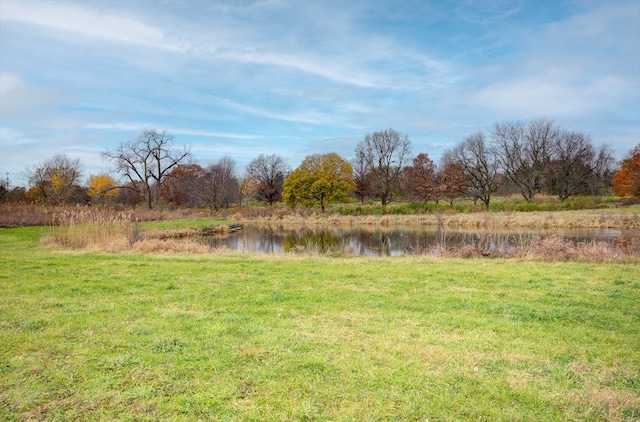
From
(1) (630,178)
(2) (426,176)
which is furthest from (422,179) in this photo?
(1) (630,178)

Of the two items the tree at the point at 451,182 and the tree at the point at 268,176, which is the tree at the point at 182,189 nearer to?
the tree at the point at 268,176

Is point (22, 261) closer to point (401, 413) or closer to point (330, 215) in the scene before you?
point (401, 413)

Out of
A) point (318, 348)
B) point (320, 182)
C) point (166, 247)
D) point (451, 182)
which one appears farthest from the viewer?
point (451, 182)

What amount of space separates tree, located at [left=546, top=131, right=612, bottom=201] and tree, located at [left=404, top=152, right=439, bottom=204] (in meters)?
14.2

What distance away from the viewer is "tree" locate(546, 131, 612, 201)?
48375mm

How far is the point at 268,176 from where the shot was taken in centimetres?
6128

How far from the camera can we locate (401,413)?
3.23 m

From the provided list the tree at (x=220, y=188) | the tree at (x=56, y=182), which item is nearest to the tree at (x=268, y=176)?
the tree at (x=220, y=188)

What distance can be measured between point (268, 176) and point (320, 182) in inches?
684

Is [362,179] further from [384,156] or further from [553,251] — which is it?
[553,251]

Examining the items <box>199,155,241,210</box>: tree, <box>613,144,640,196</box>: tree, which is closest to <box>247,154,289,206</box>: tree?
<box>199,155,241,210</box>: tree

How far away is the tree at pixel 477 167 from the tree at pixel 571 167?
296 inches

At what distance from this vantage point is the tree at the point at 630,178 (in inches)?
1650

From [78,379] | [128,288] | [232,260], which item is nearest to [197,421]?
[78,379]
